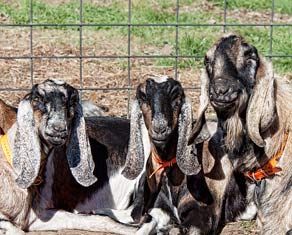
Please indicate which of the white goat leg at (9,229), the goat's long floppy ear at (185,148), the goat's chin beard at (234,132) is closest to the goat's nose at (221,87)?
the goat's chin beard at (234,132)

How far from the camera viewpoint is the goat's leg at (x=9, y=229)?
794cm

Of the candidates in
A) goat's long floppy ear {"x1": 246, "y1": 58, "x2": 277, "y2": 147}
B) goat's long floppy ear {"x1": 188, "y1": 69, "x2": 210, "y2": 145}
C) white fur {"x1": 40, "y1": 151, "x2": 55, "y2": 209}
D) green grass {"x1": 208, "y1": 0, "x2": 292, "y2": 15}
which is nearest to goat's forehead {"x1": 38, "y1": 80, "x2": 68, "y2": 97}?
white fur {"x1": 40, "y1": 151, "x2": 55, "y2": 209}

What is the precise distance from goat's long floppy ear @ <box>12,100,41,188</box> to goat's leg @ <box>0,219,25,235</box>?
1.13 feet

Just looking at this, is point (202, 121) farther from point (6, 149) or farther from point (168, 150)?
point (6, 149)

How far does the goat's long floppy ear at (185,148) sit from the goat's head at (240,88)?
0.53m

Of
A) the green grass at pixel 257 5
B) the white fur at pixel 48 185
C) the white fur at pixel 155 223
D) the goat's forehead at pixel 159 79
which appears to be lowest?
the white fur at pixel 155 223

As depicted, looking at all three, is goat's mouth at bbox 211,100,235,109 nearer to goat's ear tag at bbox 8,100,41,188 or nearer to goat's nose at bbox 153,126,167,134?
goat's nose at bbox 153,126,167,134

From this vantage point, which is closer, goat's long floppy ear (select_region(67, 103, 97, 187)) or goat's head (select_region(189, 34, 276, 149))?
goat's head (select_region(189, 34, 276, 149))

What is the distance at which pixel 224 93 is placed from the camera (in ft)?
23.1

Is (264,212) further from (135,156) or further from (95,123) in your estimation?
(95,123)

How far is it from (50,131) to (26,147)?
0.29m

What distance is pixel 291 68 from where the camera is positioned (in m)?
11.9

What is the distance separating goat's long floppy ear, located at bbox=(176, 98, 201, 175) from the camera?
25.6ft

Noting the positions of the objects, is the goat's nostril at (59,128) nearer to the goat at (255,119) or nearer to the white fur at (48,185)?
the white fur at (48,185)
